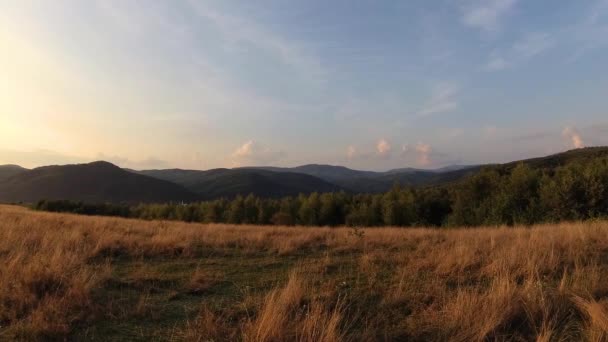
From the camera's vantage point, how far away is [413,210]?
44719 mm

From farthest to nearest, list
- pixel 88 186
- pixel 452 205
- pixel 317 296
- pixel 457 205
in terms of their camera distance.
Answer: pixel 88 186 < pixel 452 205 < pixel 457 205 < pixel 317 296

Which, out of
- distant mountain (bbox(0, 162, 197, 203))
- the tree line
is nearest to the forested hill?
the tree line

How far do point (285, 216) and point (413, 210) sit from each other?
19.4 metres

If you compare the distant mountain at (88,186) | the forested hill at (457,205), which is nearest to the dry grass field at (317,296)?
the forested hill at (457,205)

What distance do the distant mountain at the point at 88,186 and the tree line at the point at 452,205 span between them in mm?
84617

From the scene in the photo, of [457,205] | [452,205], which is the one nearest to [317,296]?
[457,205]

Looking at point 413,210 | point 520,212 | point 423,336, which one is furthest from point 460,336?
point 413,210

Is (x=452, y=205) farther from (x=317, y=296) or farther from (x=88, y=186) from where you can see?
(x=88, y=186)

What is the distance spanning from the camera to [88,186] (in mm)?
149250

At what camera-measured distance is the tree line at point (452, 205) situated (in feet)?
94.7

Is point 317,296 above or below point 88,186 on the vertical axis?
below

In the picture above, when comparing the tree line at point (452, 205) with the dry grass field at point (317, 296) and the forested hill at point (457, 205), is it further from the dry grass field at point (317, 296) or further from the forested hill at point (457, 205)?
the dry grass field at point (317, 296)

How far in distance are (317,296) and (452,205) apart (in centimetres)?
3963

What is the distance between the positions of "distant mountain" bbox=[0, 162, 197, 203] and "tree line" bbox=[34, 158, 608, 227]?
8462cm
